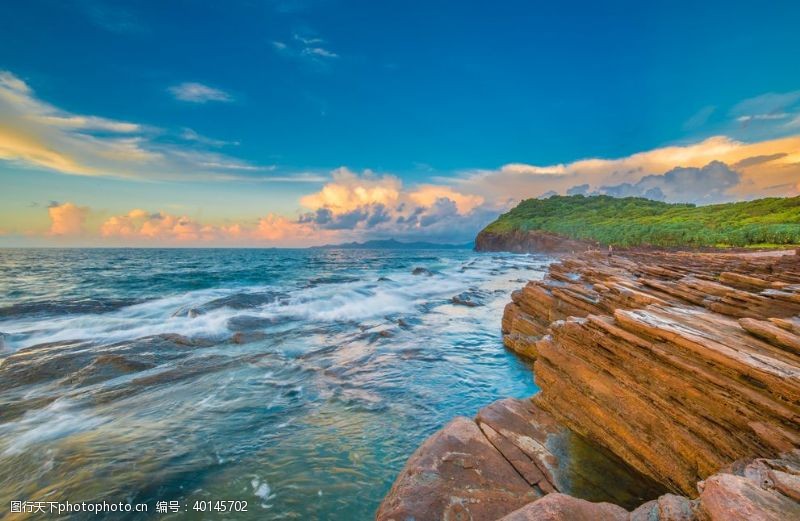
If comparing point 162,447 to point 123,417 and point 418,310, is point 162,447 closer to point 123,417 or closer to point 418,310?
point 123,417

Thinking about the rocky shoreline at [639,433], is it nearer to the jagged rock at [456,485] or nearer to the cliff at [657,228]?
the jagged rock at [456,485]

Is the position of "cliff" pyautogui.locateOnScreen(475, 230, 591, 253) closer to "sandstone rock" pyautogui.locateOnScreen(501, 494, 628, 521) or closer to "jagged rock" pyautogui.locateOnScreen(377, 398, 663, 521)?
"jagged rock" pyautogui.locateOnScreen(377, 398, 663, 521)

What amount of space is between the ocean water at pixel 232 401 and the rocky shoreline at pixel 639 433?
7.08 ft

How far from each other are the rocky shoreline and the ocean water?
2.16 meters

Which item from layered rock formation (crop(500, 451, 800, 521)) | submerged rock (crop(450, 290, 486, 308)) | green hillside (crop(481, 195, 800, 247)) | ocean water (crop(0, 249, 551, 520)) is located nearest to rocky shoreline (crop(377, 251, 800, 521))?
layered rock formation (crop(500, 451, 800, 521))

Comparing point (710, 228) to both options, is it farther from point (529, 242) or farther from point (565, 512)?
point (565, 512)

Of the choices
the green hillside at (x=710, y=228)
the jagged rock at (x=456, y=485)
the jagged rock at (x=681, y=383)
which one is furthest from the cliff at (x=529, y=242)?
the jagged rock at (x=456, y=485)

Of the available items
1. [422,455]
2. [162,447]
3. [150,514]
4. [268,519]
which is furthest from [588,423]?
[162,447]

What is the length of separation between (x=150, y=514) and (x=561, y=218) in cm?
17973

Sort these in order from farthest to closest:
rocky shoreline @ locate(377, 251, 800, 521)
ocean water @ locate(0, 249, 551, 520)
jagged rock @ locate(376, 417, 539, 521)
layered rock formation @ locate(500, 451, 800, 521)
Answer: ocean water @ locate(0, 249, 551, 520) < jagged rock @ locate(376, 417, 539, 521) < rocky shoreline @ locate(377, 251, 800, 521) < layered rock formation @ locate(500, 451, 800, 521)

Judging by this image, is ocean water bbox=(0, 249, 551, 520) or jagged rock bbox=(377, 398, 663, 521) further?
ocean water bbox=(0, 249, 551, 520)

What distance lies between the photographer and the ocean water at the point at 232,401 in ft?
21.0

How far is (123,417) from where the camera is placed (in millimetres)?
8836

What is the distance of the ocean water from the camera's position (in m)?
6.41
